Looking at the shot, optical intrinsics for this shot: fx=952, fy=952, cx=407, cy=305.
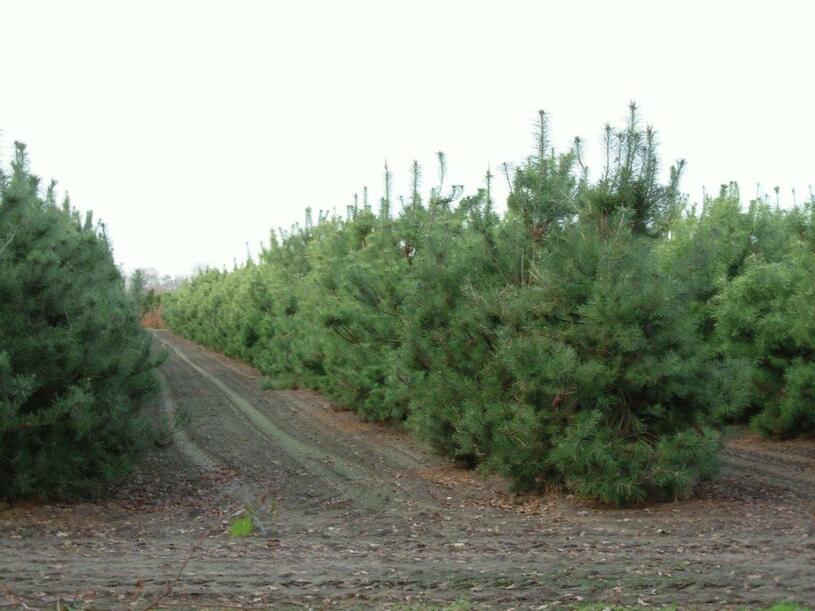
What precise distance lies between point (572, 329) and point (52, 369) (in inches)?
229

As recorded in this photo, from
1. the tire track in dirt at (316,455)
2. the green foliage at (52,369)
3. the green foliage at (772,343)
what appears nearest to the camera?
the green foliage at (52,369)

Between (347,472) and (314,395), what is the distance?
461 inches

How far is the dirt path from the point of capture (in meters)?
6.80

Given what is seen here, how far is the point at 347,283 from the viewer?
55.7 ft

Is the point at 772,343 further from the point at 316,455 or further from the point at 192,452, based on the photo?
the point at 192,452

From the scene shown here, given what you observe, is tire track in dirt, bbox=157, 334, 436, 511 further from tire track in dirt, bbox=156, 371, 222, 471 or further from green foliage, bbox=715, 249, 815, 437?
green foliage, bbox=715, 249, 815, 437

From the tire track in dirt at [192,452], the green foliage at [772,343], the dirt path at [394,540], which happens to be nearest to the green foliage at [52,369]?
the dirt path at [394,540]

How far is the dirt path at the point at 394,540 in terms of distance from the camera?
6.80 m

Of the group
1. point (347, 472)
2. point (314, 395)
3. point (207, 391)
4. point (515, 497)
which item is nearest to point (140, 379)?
point (347, 472)

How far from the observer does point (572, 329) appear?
10.2 m

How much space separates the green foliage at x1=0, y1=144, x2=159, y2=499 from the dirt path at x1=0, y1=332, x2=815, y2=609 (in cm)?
57

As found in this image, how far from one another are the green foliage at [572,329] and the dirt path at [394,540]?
717 mm

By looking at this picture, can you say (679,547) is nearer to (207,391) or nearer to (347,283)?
(347,283)

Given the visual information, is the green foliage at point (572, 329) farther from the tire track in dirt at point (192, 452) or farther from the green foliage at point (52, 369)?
the green foliage at point (52, 369)
